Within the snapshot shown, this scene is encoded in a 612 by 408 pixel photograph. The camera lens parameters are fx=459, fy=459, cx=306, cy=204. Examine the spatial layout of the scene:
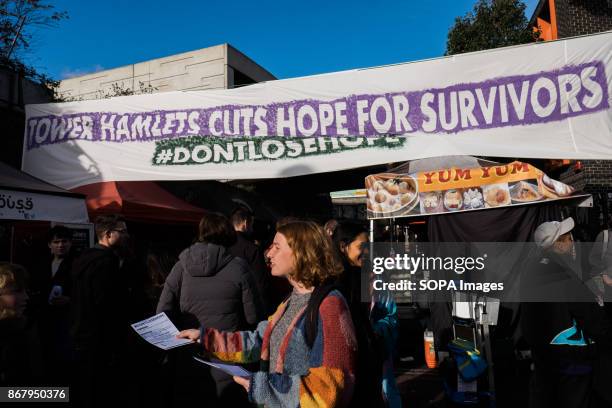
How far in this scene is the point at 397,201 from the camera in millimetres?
5883

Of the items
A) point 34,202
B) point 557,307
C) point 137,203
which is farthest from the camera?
point 137,203

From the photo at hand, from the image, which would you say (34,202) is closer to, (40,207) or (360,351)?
(40,207)

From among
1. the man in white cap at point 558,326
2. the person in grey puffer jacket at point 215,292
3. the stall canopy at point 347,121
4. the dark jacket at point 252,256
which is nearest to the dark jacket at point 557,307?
the man in white cap at point 558,326

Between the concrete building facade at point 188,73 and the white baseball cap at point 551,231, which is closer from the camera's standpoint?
the white baseball cap at point 551,231

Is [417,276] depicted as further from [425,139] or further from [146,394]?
[146,394]

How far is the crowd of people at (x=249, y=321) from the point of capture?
1.77 m

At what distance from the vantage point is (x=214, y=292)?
10.6 feet

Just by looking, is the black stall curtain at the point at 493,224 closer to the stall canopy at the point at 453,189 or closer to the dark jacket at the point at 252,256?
the stall canopy at the point at 453,189

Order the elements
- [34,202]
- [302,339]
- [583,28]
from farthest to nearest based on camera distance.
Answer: [583,28], [34,202], [302,339]

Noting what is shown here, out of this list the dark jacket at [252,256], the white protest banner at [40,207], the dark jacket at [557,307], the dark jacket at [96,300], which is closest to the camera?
the dark jacket at [557,307]

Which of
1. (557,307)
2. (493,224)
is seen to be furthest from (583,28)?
(557,307)

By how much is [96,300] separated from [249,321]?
1.29 m

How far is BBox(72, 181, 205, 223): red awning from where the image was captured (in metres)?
6.49

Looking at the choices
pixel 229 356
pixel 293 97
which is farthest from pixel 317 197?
Answer: pixel 229 356
